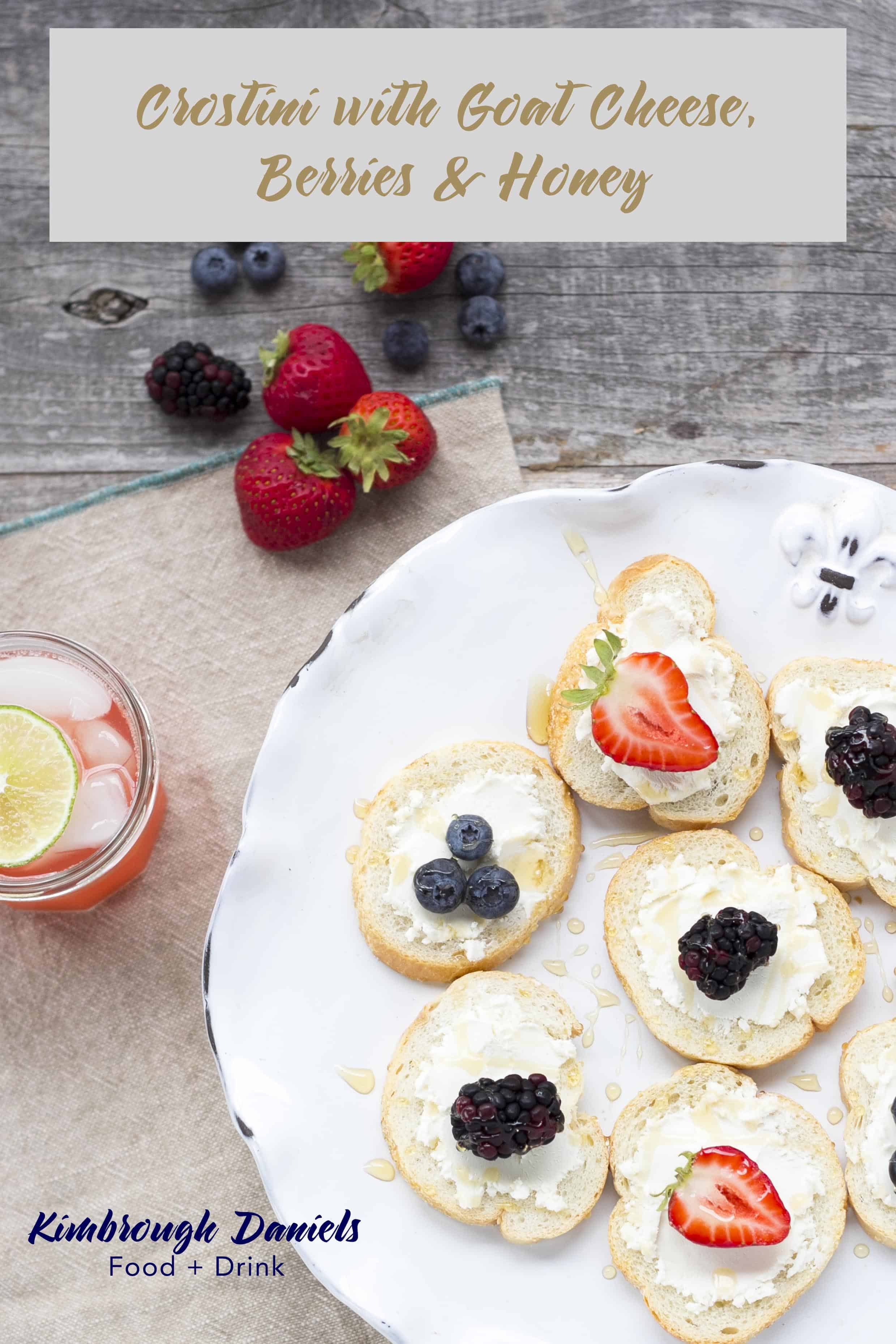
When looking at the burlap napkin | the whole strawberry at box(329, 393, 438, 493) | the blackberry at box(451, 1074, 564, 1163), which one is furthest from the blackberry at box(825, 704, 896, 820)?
the whole strawberry at box(329, 393, 438, 493)

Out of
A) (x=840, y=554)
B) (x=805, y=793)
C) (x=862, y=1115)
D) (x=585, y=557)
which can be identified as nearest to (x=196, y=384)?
(x=585, y=557)

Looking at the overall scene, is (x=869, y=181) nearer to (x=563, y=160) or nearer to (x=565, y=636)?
(x=563, y=160)

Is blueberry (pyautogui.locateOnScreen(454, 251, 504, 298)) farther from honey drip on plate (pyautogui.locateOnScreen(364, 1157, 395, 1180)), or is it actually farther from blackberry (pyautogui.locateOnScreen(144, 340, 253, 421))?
honey drip on plate (pyautogui.locateOnScreen(364, 1157, 395, 1180))

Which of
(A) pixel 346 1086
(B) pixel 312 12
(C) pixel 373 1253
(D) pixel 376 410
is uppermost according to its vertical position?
(B) pixel 312 12

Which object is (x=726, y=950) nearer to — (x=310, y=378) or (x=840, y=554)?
(x=840, y=554)

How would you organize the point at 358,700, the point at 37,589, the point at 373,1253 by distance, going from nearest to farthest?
1. the point at 373,1253
2. the point at 358,700
3. the point at 37,589

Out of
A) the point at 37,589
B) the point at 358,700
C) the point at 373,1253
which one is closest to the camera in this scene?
the point at 373,1253

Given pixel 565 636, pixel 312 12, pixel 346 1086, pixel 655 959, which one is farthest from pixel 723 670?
pixel 312 12
